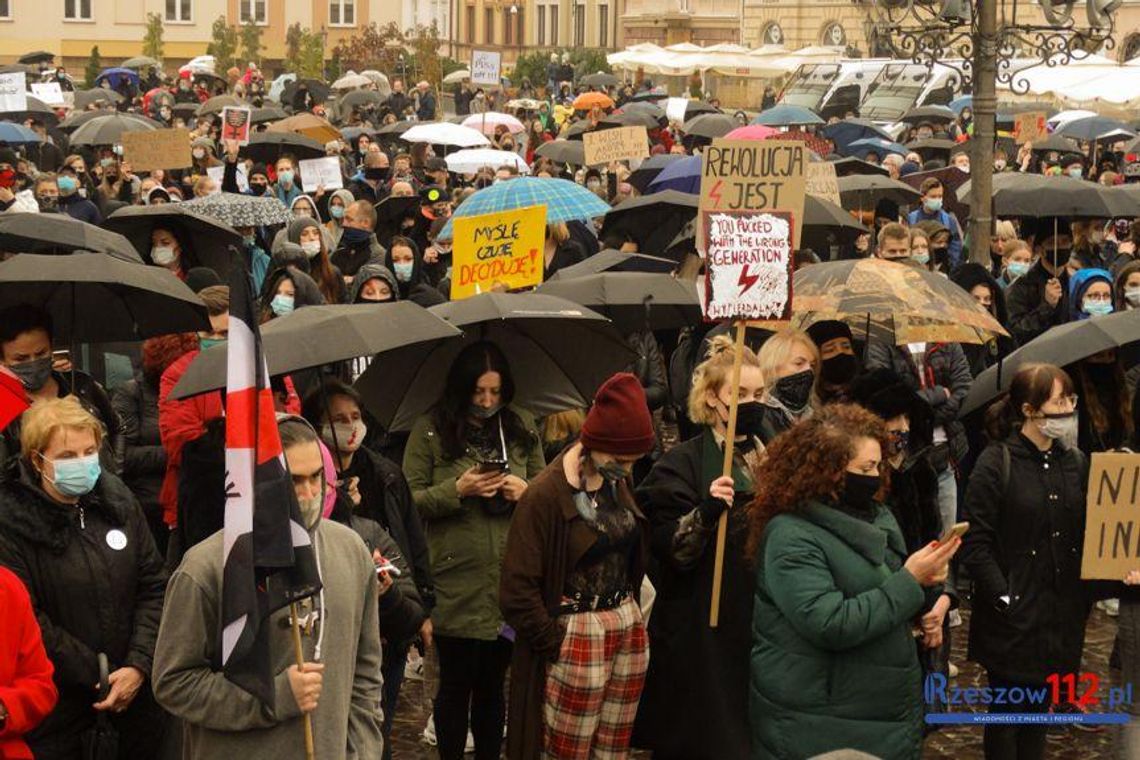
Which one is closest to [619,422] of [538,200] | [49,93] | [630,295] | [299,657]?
[299,657]

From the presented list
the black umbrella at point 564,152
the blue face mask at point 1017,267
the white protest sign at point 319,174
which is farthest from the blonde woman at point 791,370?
the black umbrella at point 564,152

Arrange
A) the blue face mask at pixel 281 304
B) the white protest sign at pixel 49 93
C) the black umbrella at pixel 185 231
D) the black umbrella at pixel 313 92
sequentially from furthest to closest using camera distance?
the black umbrella at pixel 313 92, the white protest sign at pixel 49 93, the black umbrella at pixel 185 231, the blue face mask at pixel 281 304

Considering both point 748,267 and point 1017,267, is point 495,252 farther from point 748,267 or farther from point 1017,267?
point 1017,267

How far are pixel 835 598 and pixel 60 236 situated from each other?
511cm

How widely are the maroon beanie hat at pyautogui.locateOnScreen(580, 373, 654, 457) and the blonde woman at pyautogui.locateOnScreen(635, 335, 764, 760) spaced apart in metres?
0.30

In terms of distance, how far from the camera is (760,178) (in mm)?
6848

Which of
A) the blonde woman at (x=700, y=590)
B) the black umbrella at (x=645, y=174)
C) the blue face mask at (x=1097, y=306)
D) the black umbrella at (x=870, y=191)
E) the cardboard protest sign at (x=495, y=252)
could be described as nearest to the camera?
the blonde woman at (x=700, y=590)

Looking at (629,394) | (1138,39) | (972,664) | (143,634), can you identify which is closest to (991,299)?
(972,664)

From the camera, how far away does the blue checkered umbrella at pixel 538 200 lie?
36.6 feet

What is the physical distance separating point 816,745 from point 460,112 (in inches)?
1508

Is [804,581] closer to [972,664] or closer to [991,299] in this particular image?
[972,664]

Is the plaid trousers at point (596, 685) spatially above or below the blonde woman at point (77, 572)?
below

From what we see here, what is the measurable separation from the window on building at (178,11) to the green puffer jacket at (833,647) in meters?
75.8

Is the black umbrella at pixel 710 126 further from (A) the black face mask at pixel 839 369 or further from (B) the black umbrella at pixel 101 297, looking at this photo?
(A) the black face mask at pixel 839 369
